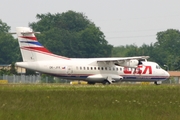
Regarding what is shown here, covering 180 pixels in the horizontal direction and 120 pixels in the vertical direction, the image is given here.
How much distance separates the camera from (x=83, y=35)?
522 ft

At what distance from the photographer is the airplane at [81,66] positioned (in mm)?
64438

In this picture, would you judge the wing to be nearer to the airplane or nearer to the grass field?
the airplane

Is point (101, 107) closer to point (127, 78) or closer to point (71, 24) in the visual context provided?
point (127, 78)

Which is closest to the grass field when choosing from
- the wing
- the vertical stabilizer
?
the vertical stabilizer

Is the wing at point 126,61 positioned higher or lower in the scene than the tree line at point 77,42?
lower

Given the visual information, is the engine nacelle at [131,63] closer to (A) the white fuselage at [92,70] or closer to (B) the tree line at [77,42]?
(A) the white fuselage at [92,70]

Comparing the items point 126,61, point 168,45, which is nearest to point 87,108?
point 126,61

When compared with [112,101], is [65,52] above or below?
above

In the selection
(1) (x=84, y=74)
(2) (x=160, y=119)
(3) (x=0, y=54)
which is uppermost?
(3) (x=0, y=54)

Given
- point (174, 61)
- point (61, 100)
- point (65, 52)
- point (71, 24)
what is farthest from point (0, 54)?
point (61, 100)

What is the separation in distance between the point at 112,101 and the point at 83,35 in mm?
126704

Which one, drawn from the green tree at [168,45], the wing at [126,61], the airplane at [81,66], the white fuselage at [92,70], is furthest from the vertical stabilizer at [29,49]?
the green tree at [168,45]

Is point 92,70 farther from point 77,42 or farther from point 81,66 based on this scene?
point 77,42

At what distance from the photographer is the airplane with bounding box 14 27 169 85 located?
64.4 metres
